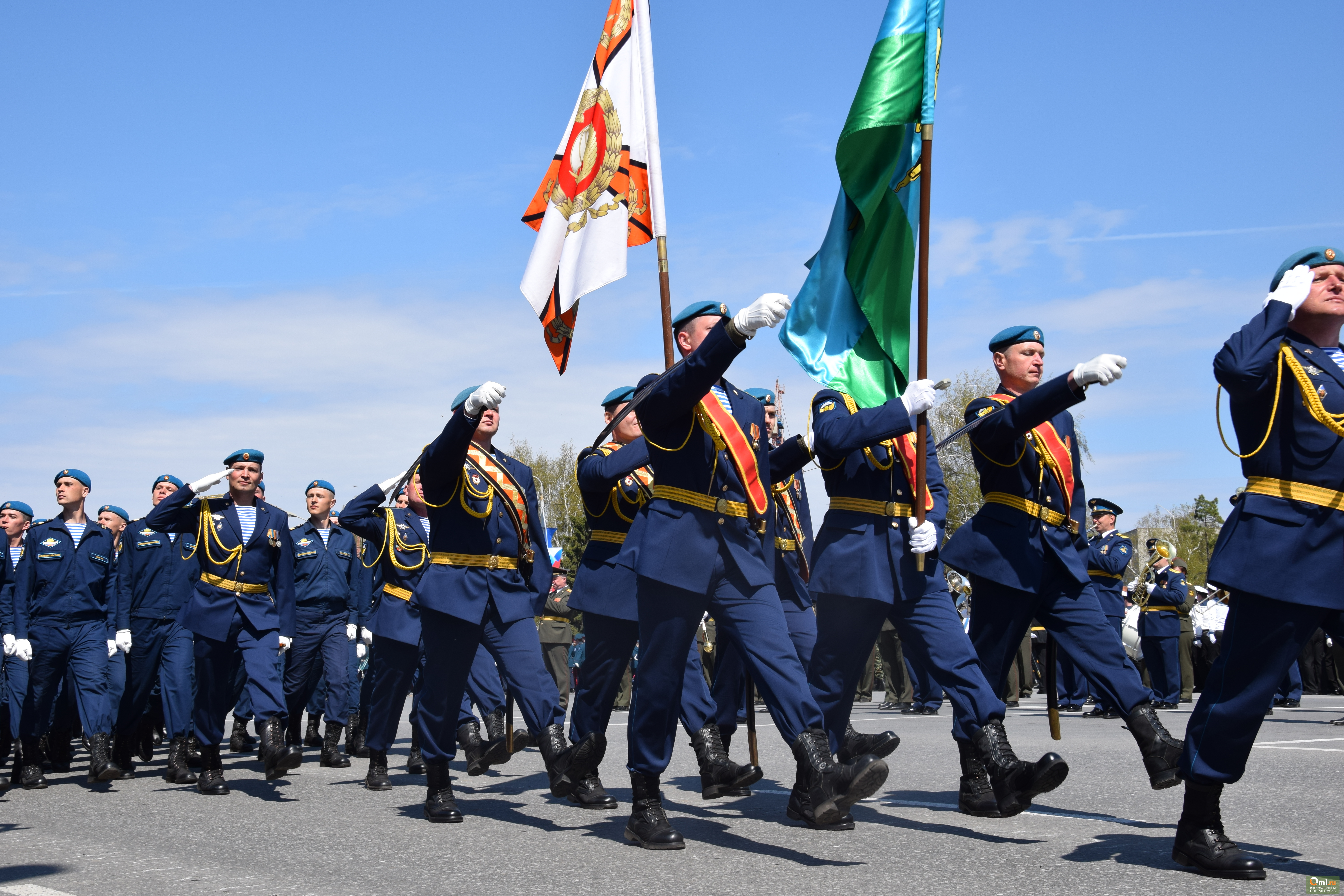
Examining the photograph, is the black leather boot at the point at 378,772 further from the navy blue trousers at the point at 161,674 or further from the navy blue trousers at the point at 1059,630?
the navy blue trousers at the point at 1059,630

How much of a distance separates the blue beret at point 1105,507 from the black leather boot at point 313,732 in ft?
26.8

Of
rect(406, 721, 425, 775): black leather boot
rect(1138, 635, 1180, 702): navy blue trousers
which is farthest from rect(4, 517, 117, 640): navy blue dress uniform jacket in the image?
rect(1138, 635, 1180, 702): navy blue trousers

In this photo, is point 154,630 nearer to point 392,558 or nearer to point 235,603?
point 235,603

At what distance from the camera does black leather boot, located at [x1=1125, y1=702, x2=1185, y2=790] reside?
5832mm

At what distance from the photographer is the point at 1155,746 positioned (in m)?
5.89

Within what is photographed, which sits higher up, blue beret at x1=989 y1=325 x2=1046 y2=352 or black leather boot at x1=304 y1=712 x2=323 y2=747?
blue beret at x1=989 y1=325 x2=1046 y2=352

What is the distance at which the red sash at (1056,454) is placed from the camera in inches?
253

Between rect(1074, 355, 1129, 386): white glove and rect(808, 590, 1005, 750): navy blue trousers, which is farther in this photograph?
rect(808, 590, 1005, 750): navy blue trousers

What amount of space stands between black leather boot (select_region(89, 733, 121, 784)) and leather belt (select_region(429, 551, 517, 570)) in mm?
3532

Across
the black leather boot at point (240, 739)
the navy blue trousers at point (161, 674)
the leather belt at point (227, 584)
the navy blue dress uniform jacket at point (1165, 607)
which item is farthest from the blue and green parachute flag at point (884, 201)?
the navy blue dress uniform jacket at point (1165, 607)

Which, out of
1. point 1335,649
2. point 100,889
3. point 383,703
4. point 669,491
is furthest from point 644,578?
point 1335,649

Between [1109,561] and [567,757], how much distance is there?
7921 millimetres

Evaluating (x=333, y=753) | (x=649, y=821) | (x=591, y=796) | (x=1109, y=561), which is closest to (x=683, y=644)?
(x=649, y=821)

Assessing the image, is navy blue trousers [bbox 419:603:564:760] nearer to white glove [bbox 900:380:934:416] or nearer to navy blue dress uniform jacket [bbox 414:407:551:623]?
navy blue dress uniform jacket [bbox 414:407:551:623]
